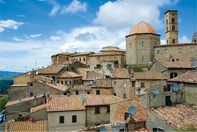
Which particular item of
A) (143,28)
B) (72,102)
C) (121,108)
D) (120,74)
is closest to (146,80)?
(120,74)

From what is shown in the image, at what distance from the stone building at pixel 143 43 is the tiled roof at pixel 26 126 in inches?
1274

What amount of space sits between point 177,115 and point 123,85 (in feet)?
55.1

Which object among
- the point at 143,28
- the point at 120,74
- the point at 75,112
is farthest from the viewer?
the point at 143,28

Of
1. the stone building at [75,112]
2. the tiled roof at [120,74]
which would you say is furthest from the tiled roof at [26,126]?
the tiled roof at [120,74]

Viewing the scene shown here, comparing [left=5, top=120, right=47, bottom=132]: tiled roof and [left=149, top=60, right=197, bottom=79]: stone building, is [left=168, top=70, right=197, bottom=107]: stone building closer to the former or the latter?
[left=149, top=60, right=197, bottom=79]: stone building

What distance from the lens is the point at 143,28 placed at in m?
44.2

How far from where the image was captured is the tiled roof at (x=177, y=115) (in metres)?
10.7

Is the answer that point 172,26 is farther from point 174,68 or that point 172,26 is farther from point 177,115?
point 177,115

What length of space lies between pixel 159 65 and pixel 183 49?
50.0 feet

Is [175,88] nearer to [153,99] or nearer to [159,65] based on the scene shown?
[153,99]

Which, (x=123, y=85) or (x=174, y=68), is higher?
(x=174, y=68)

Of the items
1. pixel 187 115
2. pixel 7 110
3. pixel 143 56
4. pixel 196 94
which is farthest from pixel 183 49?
pixel 7 110

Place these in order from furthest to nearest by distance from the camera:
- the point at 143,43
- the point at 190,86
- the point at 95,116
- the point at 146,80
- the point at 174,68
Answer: the point at 143,43
the point at 146,80
the point at 174,68
the point at 95,116
the point at 190,86

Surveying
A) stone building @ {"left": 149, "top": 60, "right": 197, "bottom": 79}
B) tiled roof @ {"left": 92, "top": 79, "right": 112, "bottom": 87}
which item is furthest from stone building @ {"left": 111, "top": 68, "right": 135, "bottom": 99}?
stone building @ {"left": 149, "top": 60, "right": 197, "bottom": 79}
